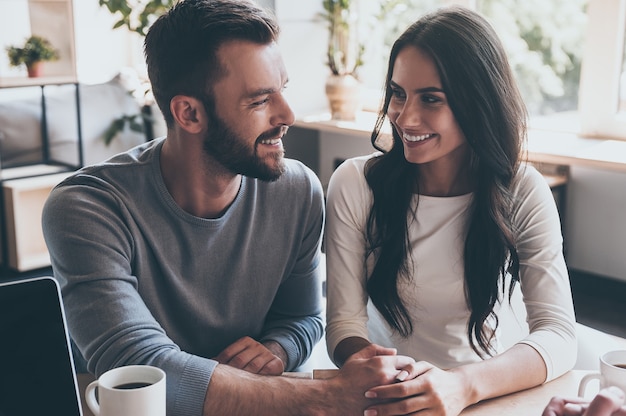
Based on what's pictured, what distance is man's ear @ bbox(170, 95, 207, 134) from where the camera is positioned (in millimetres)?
1462

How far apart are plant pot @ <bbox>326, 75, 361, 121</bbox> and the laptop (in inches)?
114

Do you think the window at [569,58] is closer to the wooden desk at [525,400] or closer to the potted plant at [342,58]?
the potted plant at [342,58]

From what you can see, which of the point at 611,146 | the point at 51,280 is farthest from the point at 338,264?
the point at 611,146

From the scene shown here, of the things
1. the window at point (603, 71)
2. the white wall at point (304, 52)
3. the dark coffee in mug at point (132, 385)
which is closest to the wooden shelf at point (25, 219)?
the white wall at point (304, 52)

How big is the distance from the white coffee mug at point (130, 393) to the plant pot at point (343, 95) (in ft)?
9.30

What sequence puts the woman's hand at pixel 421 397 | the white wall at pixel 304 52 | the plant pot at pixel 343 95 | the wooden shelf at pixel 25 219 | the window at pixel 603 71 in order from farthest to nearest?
1. the white wall at pixel 304 52
2. the wooden shelf at pixel 25 219
3. the plant pot at pixel 343 95
4. the window at pixel 603 71
5. the woman's hand at pixel 421 397

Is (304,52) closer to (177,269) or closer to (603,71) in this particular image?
(603,71)

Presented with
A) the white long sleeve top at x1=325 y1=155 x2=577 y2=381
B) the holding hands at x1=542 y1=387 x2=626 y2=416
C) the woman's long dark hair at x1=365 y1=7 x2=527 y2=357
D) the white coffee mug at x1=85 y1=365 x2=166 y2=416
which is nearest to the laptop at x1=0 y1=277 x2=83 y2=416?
the white coffee mug at x1=85 y1=365 x2=166 y2=416

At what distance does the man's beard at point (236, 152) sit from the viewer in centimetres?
145

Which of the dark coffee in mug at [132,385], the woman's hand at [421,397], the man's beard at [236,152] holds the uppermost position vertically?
the man's beard at [236,152]

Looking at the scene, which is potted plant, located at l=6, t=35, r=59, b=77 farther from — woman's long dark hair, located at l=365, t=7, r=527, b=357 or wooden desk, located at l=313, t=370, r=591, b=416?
wooden desk, located at l=313, t=370, r=591, b=416

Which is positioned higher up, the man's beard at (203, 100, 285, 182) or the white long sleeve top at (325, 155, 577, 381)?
the man's beard at (203, 100, 285, 182)

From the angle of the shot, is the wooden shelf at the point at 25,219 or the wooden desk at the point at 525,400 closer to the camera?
the wooden desk at the point at 525,400

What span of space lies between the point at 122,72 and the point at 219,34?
10.2ft
